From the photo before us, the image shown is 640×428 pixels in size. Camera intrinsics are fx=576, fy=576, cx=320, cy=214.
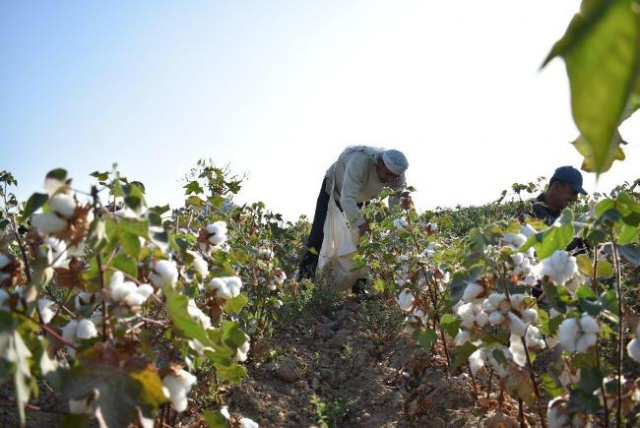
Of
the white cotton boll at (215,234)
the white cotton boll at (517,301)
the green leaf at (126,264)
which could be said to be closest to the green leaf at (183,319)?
the green leaf at (126,264)

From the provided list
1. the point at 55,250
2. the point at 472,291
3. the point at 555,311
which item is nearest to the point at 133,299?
the point at 55,250

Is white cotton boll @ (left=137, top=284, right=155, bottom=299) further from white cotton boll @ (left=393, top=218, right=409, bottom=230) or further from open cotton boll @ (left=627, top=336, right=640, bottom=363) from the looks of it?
white cotton boll @ (left=393, top=218, right=409, bottom=230)

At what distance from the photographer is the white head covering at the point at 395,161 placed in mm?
4832

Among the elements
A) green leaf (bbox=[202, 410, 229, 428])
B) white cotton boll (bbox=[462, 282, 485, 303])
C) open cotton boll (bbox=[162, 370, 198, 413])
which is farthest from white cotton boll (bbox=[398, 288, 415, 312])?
open cotton boll (bbox=[162, 370, 198, 413])

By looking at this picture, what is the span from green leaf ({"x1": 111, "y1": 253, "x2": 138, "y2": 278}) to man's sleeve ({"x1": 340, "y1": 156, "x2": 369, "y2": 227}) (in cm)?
364

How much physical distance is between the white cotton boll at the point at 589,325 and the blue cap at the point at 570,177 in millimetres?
2931

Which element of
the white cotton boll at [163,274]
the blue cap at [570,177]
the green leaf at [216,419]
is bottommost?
the green leaf at [216,419]

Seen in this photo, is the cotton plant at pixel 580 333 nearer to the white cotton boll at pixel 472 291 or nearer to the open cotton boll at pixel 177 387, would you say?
the white cotton boll at pixel 472 291

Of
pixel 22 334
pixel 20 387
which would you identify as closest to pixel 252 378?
pixel 22 334

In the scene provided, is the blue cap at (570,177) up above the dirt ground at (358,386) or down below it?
above

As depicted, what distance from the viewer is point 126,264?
125 cm

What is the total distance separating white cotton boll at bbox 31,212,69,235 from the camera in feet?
3.45

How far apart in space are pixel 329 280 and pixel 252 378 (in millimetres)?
1929

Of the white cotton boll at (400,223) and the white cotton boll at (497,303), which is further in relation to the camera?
the white cotton boll at (400,223)
